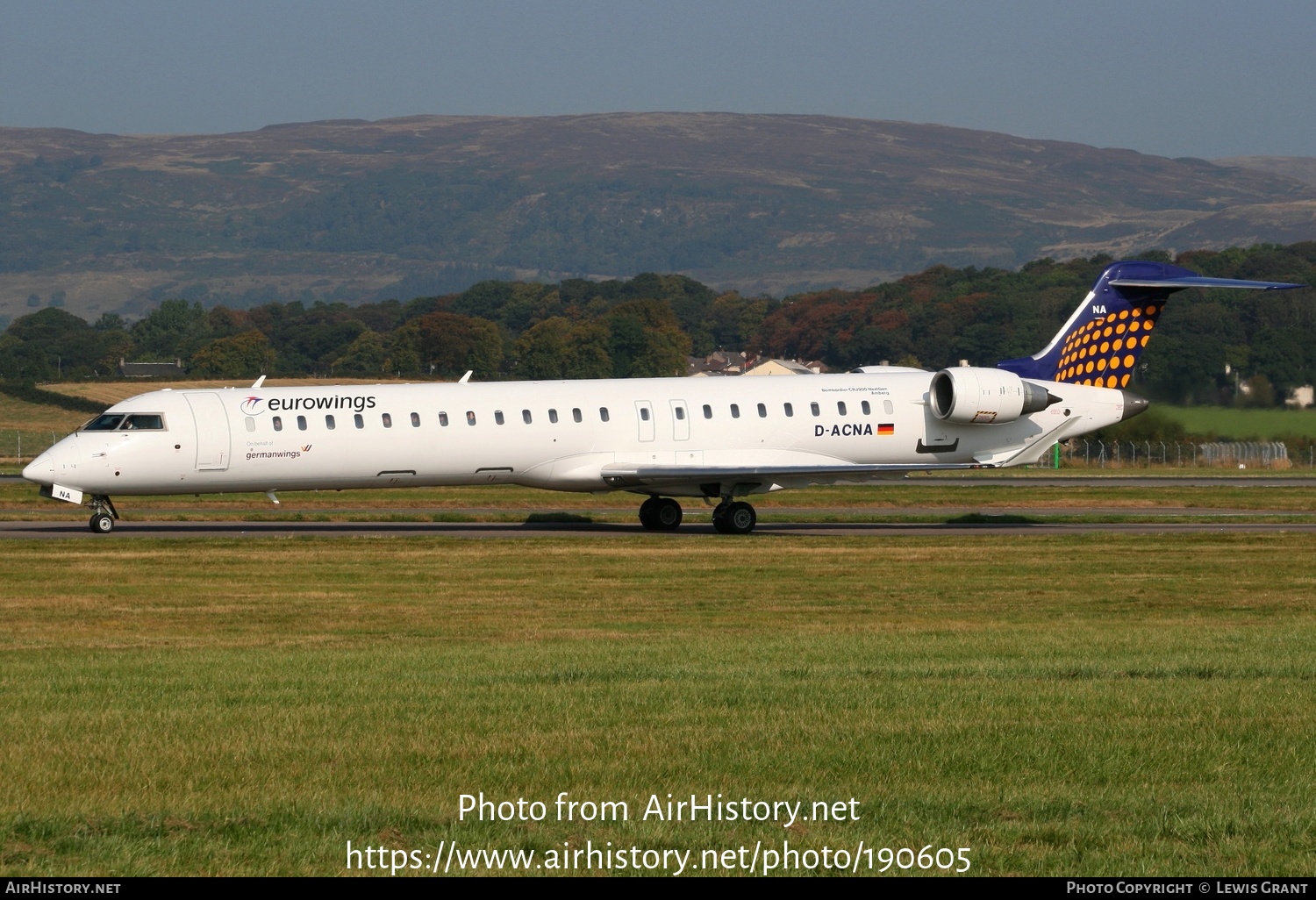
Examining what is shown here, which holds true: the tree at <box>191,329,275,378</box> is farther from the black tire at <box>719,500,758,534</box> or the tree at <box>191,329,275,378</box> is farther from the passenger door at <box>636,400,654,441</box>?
the black tire at <box>719,500,758,534</box>

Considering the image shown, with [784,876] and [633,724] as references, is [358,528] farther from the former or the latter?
[784,876]

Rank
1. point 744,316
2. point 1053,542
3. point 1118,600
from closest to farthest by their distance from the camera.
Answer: point 1118,600 < point 1053,542 < point 744,316

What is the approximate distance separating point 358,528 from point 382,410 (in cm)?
366

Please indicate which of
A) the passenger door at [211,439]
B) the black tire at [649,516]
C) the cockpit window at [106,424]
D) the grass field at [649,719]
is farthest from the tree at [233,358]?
the grass field at [649,719]

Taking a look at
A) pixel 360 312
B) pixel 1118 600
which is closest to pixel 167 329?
pixel 360 312

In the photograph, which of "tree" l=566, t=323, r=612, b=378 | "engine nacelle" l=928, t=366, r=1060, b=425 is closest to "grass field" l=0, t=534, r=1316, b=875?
"engine nacelle" l=928, t=366, r=1060, b=425

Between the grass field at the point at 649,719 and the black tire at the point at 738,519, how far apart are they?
8.90m

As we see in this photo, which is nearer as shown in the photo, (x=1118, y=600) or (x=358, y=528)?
(x=1118, y=600)

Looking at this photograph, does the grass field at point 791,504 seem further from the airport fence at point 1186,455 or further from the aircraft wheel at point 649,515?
the airport fence at point 1186,455

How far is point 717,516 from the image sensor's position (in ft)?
105

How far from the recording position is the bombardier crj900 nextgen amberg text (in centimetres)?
2970

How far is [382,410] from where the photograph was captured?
30484 mm

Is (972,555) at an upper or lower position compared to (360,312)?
lower

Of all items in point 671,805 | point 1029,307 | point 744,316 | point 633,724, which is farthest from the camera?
point 744,316
